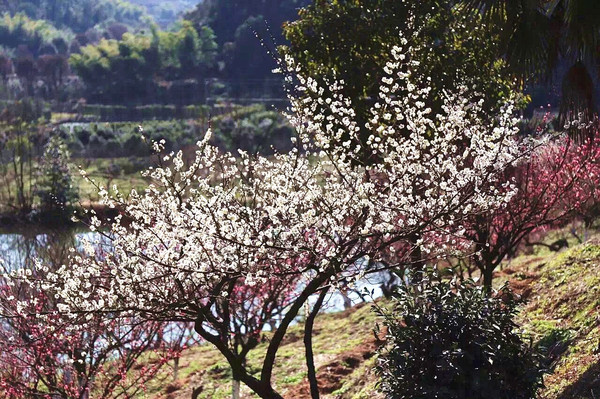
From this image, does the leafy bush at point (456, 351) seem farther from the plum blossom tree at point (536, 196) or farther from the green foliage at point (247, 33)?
the green foliage at point (247, 33)

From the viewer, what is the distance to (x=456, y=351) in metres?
6.91

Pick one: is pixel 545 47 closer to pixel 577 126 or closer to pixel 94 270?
pixel 577 126

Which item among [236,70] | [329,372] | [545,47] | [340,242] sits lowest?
[329,372]

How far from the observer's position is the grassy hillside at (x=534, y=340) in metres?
9.23

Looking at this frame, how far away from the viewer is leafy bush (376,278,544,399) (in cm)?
695

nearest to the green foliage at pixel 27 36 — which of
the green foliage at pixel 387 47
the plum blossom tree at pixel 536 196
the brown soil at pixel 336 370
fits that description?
the plum blossom tree at pixel 536 196

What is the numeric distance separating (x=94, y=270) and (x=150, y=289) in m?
0.61

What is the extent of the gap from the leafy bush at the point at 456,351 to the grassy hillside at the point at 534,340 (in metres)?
0.80

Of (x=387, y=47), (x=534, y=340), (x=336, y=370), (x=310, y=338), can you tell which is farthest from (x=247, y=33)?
(x=310, y=338)

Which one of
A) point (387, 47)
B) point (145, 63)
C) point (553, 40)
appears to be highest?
point (145, 63)

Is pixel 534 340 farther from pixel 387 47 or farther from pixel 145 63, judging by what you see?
pixel 145 63

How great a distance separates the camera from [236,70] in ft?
419

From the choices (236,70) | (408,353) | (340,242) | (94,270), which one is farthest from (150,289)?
(236,70)

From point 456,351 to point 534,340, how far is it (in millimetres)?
4206
